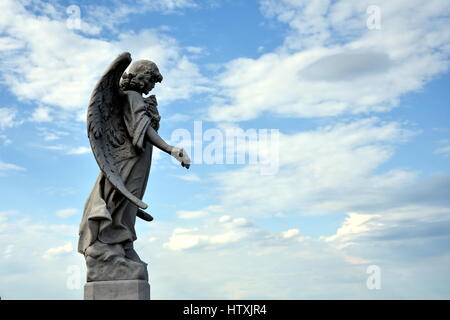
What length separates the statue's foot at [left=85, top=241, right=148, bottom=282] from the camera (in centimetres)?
902

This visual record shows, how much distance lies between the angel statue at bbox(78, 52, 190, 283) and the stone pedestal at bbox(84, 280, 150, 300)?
0.09 metres

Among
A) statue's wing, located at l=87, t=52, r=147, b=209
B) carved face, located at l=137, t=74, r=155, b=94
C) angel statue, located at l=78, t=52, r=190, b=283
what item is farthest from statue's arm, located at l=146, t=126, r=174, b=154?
carved face, located at l=137, t=74, r=155, b=94

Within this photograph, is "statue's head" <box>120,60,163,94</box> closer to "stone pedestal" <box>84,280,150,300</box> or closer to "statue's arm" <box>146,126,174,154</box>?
"statue's arm" <box>146,126,174,154</box>

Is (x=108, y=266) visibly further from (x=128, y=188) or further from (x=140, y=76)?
(x=140, y=76)

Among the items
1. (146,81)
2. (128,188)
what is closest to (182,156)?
(128,188)

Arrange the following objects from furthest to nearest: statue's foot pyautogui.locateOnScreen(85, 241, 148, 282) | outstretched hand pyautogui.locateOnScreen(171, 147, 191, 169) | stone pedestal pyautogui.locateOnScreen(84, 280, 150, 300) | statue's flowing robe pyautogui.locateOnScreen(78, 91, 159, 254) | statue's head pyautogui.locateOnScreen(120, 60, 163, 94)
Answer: statue's head pyautogui.locateOnScreen(120, 60, 163, 94) < outstretched hand pyautogui.locateOnScreen(171, 147, 191, 169) < statue's flowing robe pyautogui.locateOnScreen(78, 91, 159, 254) < statue's foot pyautogui.locateOnScreen(85, 241, 148, 282) < stone pedestal pyautogui.locateOnScreen(84, 280, 150, 300)

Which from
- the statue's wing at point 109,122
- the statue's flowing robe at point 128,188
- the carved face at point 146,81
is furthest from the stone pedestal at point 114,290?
the carved face at point 146,81

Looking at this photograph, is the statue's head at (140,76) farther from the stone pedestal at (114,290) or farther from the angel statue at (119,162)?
the stone pedestal at (114,290)

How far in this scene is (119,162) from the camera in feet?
31.4

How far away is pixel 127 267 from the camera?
9.05 metres

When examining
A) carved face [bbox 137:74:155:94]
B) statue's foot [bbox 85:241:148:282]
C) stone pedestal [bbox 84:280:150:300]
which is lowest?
stone pedestal [bbox 84:280:150:300]
